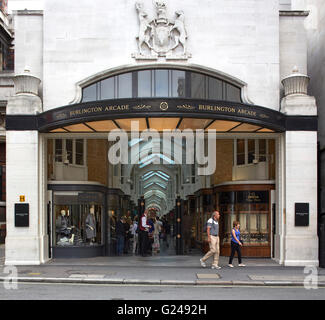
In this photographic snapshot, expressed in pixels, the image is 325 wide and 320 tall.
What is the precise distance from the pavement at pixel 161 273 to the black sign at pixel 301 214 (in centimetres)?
164

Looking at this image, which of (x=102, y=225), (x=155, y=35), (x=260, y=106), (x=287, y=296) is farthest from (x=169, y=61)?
(x=287, y=296)

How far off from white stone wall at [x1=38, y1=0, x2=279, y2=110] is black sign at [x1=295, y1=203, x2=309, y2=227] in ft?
12.5

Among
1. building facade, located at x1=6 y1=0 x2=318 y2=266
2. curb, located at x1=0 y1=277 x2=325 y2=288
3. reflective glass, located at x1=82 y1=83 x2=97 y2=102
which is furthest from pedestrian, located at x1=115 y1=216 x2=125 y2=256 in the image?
curb, located at x1=0 y1=277 x2=325 y2=288

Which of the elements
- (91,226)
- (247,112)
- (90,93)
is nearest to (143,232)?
(91,226)

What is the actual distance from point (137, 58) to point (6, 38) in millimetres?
15745

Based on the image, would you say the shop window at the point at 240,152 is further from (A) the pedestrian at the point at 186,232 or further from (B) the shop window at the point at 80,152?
(B) the shop window at the point at 80,152

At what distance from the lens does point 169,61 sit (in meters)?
17.7

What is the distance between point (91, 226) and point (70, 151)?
3490 mm

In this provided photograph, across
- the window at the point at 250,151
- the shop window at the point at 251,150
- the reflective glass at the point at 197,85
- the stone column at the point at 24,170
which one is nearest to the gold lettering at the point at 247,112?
the reflective glass at the point at 197,85

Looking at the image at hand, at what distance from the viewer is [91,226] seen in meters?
19.6

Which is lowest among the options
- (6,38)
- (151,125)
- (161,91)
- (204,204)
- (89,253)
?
(89,253)

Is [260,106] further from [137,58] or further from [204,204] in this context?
[204,204]
